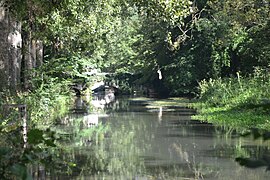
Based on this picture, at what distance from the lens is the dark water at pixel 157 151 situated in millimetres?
10367

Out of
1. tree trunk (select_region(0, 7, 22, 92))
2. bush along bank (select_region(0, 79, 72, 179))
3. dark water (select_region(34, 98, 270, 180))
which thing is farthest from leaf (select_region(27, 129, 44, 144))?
tree trunk (select_region(0, 7, 22, 92))

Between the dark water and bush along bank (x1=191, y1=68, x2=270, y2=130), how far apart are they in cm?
99

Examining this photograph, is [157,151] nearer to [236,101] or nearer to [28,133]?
[28,133]

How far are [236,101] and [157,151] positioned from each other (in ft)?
38.6

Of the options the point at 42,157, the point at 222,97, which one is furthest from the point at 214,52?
the point at 42,157

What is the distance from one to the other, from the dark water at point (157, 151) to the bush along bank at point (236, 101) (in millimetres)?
986

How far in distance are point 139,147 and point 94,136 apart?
109 inches

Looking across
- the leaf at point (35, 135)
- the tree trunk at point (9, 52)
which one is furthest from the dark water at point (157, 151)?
the leaf at point (35, 135)

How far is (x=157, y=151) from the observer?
13.4 m

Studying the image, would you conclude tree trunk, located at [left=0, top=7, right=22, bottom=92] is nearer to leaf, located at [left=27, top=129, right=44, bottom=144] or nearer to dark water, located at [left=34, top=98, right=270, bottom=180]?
dark water, located at [left=34, top=98, right=270, bottom=180]

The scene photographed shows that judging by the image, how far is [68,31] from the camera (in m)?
26.5

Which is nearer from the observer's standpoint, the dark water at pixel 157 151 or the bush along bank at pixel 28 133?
the bush along bank at pixel 28 133

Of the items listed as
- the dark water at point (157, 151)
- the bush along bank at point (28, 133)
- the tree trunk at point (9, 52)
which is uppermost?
the tree trunk at point (9, 52)

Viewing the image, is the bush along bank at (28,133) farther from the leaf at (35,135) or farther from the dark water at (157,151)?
the dark water at (157,151)
